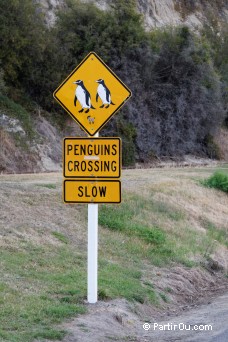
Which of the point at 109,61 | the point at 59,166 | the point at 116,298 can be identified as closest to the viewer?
the point at 116,298

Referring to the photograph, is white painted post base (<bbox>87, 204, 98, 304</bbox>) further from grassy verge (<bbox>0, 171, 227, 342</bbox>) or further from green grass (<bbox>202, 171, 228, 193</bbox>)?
green grass (<bbox>202, 171, 228, 193</bbox>)

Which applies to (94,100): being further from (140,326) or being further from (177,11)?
(177,11)

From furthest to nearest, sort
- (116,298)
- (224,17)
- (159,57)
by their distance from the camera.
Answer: (224,17) < (159,57) < (116,298)

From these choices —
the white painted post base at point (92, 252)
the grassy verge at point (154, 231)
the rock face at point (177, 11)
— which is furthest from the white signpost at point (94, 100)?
the rock face at point (177, 11)

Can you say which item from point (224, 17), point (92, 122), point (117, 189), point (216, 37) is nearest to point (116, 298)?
point (117, 189)

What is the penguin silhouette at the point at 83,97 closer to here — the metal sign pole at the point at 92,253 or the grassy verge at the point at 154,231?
the metal sign pole at the point at 92,253

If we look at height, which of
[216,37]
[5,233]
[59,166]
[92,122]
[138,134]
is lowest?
[5,233]

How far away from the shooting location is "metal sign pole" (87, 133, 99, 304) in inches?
452

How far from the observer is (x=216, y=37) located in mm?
59125

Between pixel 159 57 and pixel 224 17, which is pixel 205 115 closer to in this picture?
pixel 159 57

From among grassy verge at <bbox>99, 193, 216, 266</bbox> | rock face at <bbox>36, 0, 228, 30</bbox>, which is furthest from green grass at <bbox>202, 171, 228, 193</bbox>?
rock face at <bbox>36, 0, 228, 30</bbox>

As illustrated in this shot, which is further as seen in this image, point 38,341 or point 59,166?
point 59,166

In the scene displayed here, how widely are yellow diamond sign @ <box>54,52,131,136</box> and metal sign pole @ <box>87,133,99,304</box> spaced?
4.05ft

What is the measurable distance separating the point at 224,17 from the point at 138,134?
2647 cm
